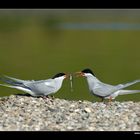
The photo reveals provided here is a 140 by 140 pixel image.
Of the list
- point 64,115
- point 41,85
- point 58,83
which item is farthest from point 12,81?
point 64,115

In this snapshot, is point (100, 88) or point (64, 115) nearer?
point (64, 115)


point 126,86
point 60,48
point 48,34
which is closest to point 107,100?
point 126,86

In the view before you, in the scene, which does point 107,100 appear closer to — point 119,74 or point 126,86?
point 126,86

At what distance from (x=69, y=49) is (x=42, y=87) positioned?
3.40m

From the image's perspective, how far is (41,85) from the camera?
7383 millimetres

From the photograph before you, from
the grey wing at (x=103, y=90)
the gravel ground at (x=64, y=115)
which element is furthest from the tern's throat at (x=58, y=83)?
the grey wing at (x=103, y=90)

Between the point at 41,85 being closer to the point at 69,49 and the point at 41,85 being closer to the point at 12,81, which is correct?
the point at 12,81

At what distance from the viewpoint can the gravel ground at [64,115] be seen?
6.78m

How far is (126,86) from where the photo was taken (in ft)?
24.6

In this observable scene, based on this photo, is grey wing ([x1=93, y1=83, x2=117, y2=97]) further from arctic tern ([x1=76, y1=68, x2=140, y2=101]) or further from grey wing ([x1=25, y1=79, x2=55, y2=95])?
grey wing ([x1=25, y1=79, x2=55, y2=95])

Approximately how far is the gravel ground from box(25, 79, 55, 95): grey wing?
0.26 ft

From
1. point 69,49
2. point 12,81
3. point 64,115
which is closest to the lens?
point 64,115

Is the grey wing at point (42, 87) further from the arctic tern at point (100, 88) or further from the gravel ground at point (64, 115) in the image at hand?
the arctic tern at point (100, 88)
